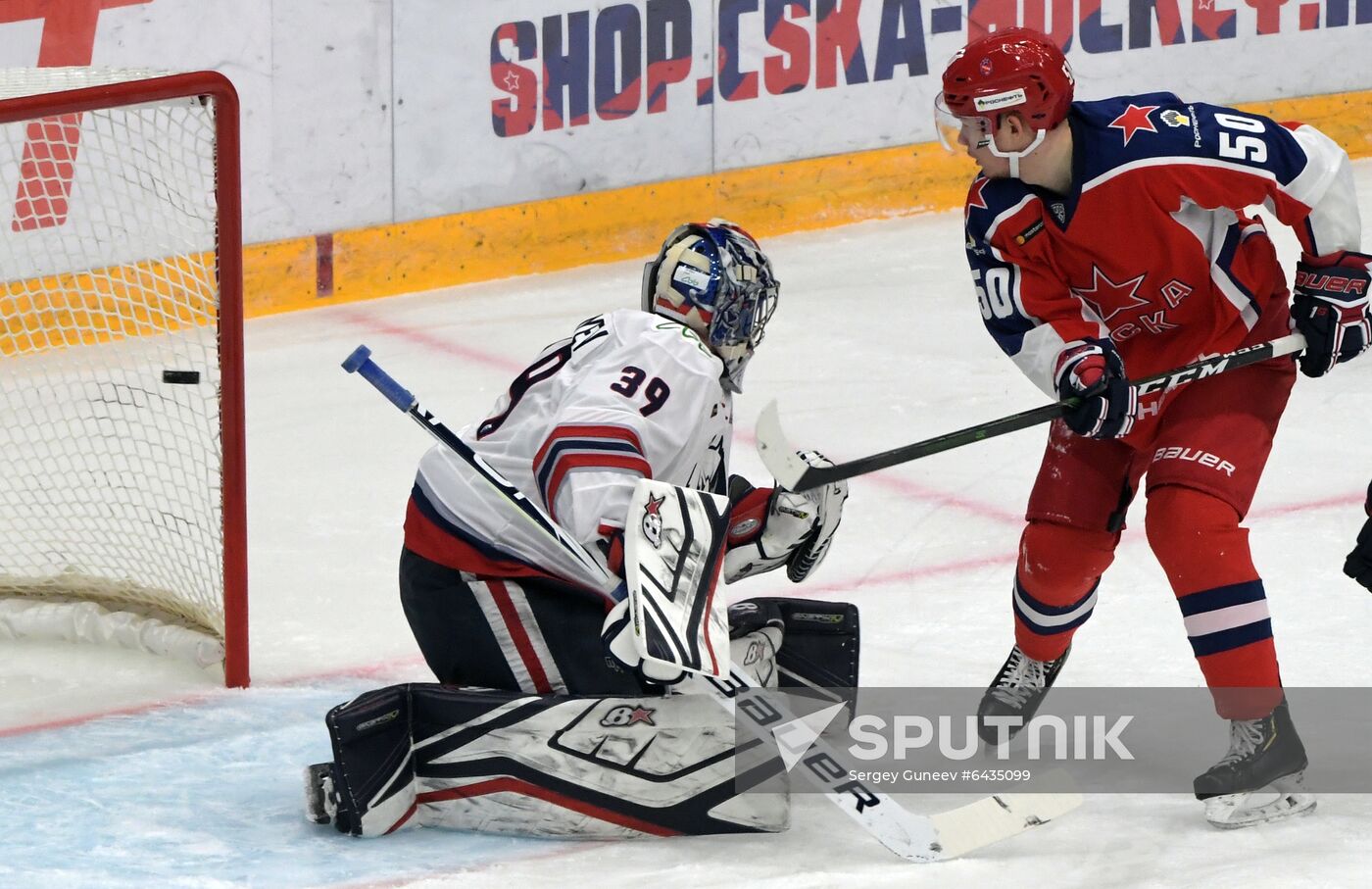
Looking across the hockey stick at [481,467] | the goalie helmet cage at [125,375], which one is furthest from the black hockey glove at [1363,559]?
the goalie helmet cage at [125,375]

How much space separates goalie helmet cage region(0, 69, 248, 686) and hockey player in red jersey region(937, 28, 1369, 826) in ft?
4.19

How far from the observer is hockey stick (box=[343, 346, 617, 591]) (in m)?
2.62

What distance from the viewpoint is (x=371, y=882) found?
2582mm

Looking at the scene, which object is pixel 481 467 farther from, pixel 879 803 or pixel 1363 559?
pixel 1363 559

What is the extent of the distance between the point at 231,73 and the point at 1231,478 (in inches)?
138

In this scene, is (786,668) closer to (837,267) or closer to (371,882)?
(371,882)

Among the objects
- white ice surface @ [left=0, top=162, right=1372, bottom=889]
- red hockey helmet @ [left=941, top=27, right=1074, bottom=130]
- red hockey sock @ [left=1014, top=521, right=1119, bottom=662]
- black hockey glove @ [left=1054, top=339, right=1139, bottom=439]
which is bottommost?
white ice surface @ [left=0, top=162, right=1372, bottom=889]

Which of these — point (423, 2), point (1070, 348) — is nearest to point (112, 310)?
point (423, 2)

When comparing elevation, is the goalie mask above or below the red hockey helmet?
below

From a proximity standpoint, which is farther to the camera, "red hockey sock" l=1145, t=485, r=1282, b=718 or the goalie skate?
the goalie skate

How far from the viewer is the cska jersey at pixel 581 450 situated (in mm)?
2592

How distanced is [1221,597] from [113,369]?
227 centimetres

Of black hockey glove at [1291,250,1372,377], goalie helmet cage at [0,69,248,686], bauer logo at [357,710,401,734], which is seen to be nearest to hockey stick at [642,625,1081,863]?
bauer logo at [357,710,401,734]

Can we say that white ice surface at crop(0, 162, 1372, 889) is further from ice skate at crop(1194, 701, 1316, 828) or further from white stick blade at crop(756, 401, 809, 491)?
white stick blade at crop(756, 401, 809, 491)
